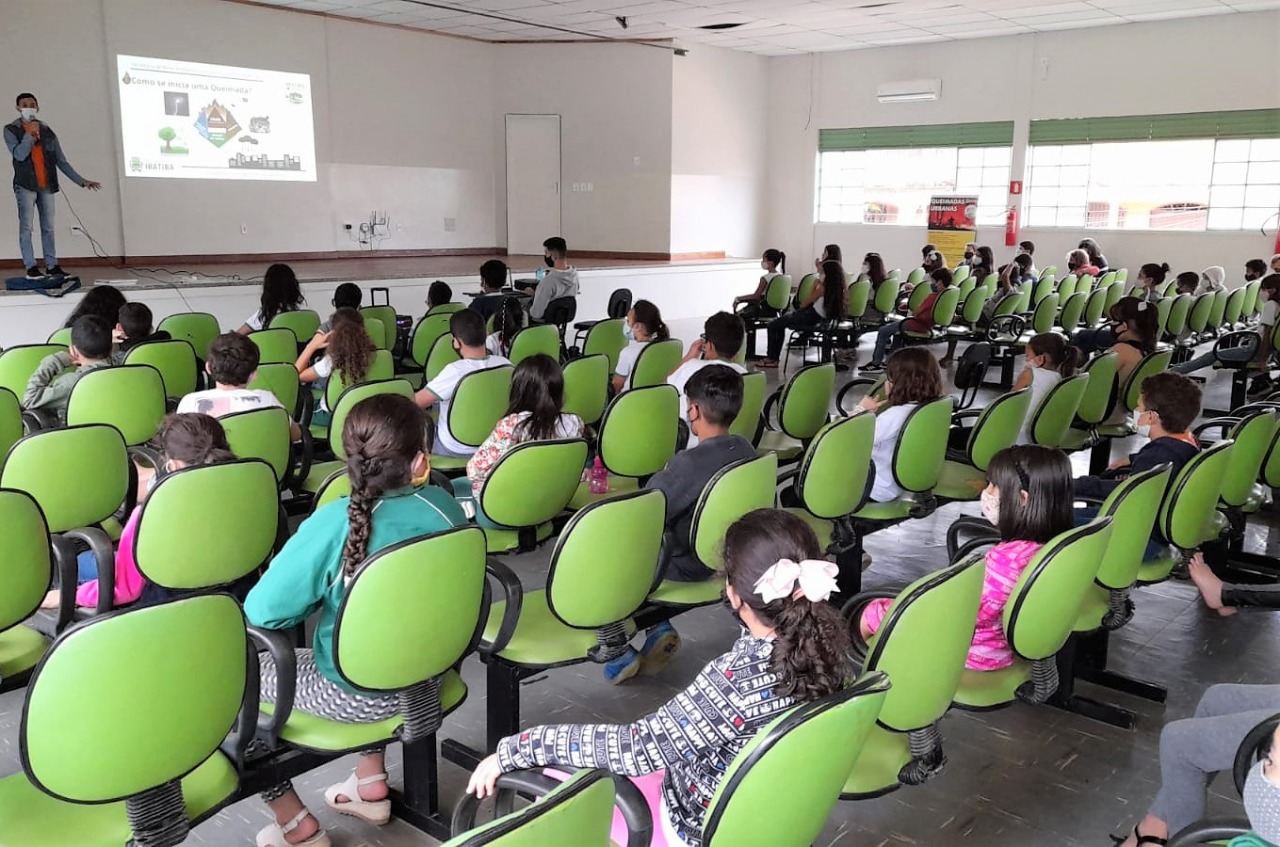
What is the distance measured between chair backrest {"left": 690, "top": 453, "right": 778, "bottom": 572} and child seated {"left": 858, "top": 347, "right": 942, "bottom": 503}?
1004 millimetres

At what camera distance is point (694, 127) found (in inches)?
580

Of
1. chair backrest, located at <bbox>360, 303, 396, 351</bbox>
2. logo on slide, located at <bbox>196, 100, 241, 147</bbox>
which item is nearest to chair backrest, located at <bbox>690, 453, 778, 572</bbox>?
chair backrest, located at <bbox>360, 303, 396, 351</bbox>

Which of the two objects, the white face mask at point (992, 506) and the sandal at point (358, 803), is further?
the white face mask at point (992, 506)

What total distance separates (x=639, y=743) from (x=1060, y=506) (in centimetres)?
148

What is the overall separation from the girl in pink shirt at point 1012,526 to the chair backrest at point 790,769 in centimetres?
102

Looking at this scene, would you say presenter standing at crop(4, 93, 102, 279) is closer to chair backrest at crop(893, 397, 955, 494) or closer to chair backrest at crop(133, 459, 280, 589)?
chair backrest at crop(133, 459, 280, 589)

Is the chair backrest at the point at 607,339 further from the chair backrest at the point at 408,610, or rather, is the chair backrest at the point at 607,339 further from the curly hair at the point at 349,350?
the chair backrest at the point at 408,610

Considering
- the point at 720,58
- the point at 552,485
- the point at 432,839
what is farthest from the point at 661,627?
the point at 720,58

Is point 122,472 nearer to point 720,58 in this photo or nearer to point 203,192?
point 203,192

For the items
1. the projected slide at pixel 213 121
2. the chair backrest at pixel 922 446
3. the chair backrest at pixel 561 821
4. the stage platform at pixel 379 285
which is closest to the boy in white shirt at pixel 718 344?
the chair backrest at pixel 922 446

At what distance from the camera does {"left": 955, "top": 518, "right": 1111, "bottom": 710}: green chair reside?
2.28m

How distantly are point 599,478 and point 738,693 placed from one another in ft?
8.35

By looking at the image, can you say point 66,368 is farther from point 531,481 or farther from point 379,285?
point 379,285

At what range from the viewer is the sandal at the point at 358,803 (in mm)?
2488
